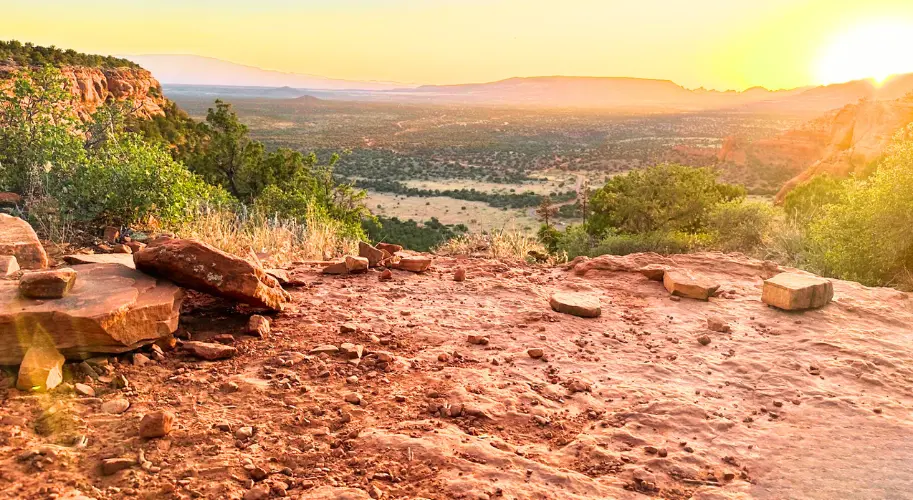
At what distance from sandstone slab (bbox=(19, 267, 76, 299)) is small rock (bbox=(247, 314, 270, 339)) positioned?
126cm

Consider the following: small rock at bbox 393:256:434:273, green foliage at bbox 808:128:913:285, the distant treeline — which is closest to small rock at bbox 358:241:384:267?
small rock at bbox 393:256:434:273

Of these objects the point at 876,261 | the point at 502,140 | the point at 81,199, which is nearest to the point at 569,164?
the point at 502,140

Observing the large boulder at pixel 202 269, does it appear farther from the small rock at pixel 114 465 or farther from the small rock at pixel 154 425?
the small rock at pixel 114 465

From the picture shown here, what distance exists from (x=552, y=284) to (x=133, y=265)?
13.8 feet

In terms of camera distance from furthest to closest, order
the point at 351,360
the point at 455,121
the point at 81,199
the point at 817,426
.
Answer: the point at 455,121, the point at 81,199, the point at 351,360, the point at 817,426

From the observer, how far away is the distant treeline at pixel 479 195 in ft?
120

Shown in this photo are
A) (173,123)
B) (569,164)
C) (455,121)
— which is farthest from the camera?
(455,121)

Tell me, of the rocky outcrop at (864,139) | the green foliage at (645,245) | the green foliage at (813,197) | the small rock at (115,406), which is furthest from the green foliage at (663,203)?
the small rock at (115,406)

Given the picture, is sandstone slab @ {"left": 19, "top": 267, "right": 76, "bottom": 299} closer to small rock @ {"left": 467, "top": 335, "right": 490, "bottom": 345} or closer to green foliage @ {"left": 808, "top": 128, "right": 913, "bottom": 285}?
small rock @ {"left": 467, "top": 335, "right": 490, "bottom": 345}

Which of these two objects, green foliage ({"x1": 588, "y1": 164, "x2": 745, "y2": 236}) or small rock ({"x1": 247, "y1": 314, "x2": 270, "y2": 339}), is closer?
small rock ({"x1": 247, "y1": 314, "x2": 270, "y2": 339})

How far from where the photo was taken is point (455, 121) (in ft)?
339

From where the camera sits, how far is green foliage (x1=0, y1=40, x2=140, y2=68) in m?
23.4

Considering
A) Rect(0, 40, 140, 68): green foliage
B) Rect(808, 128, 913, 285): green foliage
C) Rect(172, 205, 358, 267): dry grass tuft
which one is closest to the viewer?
Rect(172, 205, 358, 267): dry grass tuft

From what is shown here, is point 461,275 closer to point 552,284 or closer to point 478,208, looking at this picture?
point 552,284
